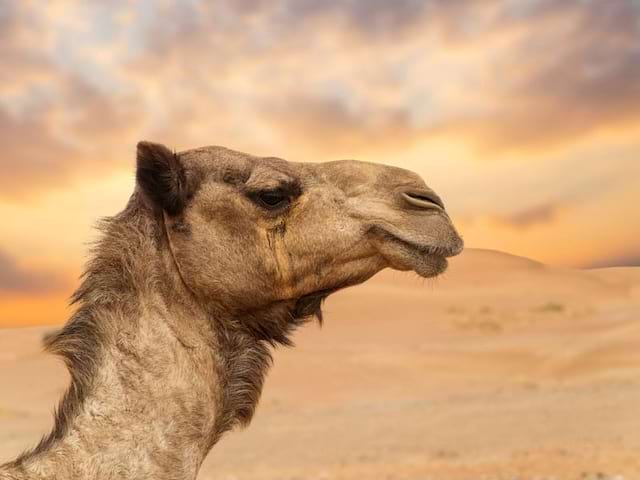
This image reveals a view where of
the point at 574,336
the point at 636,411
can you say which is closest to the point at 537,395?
the point at 636,411

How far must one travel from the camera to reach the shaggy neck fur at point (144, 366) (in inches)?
130

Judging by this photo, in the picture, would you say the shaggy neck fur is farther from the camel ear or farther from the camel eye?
the camel eye

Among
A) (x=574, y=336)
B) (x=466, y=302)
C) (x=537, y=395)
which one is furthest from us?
(x=466, y=302)

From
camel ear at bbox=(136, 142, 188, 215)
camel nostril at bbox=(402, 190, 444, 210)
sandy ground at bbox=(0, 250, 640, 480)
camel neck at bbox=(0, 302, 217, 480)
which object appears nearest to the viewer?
camel neck at bbox=(0, 302, 217, 480)

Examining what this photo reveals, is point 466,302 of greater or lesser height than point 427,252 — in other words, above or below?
above

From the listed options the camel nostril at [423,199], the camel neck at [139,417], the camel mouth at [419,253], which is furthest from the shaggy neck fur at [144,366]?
the camel nostril at [423,199]

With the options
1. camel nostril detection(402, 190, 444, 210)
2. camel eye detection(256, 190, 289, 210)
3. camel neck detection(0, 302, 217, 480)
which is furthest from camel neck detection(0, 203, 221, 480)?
camel nostril detection(402, 190, 444, 210)

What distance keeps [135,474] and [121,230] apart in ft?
3.37

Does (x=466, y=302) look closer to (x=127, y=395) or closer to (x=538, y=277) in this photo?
(x=538, y=277)

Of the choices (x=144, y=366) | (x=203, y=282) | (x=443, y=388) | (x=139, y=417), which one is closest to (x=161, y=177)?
(x=203, y=282)

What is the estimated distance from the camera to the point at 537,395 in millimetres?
24703

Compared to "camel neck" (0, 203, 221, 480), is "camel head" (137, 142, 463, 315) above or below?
above

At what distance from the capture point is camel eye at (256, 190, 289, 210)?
3.80 metres

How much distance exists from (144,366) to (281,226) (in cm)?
82
